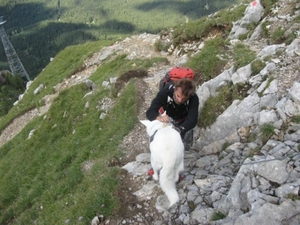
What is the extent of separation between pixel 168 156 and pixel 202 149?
2.79 metres

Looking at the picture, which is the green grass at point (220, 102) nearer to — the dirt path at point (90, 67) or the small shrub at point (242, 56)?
the small shrub at point (242, 56)

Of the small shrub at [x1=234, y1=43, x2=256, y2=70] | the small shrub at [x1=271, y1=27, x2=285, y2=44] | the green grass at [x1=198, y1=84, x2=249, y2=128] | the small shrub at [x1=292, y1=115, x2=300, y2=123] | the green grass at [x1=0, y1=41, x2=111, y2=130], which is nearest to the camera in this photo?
the small shrub at [x1=292, y1=115, x2=300, y2=123]

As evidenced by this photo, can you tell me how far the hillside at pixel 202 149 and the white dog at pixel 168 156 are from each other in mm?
741

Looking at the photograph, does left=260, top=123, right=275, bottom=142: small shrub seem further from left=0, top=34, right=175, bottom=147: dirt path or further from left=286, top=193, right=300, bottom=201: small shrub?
left=0, top=34, right=175, bottom=147: dirt path

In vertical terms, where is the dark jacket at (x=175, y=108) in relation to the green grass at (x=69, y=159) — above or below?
above

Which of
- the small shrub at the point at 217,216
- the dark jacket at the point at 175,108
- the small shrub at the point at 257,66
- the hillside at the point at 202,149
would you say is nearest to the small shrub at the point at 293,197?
the hillside at the point at 202,149

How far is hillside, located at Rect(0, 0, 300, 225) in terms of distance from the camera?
19.5ft

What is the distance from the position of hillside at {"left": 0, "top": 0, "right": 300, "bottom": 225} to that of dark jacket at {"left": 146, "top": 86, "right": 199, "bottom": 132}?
1286mm

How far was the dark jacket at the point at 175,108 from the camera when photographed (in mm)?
7289

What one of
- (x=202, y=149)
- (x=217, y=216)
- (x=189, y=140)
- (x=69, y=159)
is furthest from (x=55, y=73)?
(x=217, y=216)

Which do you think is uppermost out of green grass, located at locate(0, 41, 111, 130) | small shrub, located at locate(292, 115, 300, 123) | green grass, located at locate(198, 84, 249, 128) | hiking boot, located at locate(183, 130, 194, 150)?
small shrub, located at locate(292, 115, 300, 123)

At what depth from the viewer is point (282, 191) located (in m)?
5.34

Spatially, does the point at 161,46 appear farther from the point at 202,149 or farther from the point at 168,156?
Answer: the point at 168,156

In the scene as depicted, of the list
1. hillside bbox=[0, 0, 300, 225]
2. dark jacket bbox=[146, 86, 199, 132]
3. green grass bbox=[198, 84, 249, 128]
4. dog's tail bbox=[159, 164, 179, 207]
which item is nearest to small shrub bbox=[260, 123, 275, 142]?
hillside bbox=[0, 0, 300, 225]
